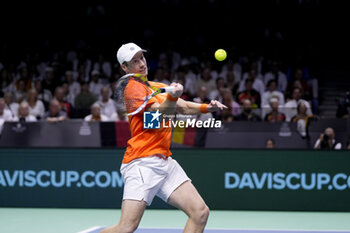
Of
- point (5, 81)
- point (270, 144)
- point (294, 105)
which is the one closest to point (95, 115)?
point (270, 144)

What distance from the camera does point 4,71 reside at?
15.0 m

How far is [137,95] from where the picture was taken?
493 centimetres

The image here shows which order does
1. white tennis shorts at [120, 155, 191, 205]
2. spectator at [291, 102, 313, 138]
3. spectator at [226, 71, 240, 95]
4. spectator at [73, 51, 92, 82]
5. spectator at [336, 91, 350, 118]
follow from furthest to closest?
spectator at [73, 51, 92, 82]
spectator at [226, 71, 240, 95]
spectator at [336, 91, 350, 118]
spectator at [291, 102, 313, 138]
white tennis shorts at [120, 155, 191, 205]

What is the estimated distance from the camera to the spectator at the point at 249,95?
39.0 feet

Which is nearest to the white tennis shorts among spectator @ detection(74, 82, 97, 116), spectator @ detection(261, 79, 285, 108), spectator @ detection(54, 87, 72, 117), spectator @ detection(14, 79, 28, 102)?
spectator @ detection(54, 87, 72, 117)

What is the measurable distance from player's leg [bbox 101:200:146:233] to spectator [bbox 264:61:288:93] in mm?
9217

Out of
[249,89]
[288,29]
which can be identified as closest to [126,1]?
[288,29]

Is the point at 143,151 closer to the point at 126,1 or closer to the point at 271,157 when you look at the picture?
the point at 271,157

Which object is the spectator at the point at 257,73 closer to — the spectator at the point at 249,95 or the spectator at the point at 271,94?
the spectator at the point at 271,94

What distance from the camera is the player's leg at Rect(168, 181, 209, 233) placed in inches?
201

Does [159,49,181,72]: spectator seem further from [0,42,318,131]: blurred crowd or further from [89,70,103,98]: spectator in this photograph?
[89,70,103,98]: spectator

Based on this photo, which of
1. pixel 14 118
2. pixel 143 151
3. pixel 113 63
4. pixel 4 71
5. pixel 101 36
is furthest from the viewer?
pixel 101 36

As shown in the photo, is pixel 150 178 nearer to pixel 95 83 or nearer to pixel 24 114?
pixel 24 114

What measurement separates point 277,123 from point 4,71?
7646 mm
